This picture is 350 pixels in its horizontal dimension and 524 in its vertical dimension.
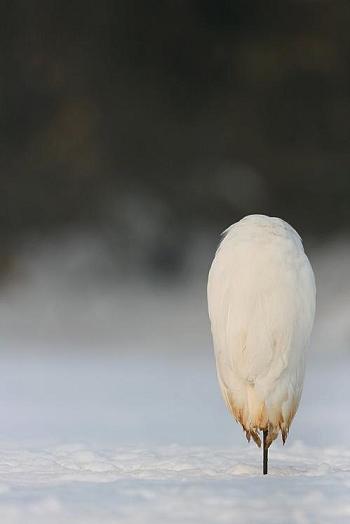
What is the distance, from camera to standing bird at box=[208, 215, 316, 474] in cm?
367

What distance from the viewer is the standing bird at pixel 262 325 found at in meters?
3.67

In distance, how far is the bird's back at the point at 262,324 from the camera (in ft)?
12.0

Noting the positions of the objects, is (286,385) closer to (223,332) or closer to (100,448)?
(223,332)

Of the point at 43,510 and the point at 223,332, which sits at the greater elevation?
the point at 223,332

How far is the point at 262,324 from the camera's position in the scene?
3.65 meters

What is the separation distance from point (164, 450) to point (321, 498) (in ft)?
6.23

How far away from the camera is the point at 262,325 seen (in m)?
3.65

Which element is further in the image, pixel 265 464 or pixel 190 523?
pixel 265 464

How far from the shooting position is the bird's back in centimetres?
367

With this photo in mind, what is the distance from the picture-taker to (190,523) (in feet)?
8.50

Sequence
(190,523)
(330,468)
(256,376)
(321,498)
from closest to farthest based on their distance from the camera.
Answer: (190,523) → (321,498) → (256,376) → (330,468)

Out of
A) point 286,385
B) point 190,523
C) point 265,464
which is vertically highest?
point 286,385

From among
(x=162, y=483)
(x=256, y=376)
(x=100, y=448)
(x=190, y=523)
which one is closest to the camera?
(x=190, y=523)

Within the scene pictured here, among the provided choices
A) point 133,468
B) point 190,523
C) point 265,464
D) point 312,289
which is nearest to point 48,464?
point 133,468
